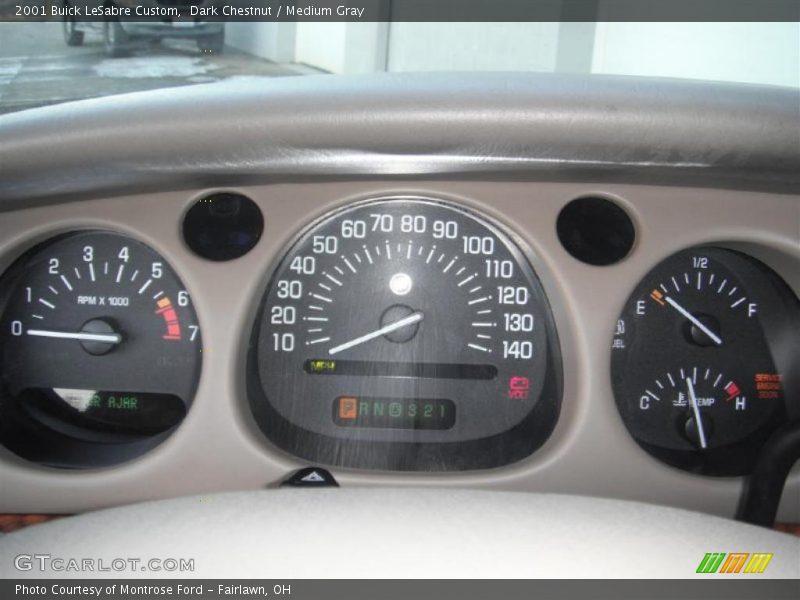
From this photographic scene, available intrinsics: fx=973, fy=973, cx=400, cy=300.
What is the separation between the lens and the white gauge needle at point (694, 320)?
197 cm

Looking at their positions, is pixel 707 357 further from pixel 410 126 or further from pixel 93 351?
pixel 93 351

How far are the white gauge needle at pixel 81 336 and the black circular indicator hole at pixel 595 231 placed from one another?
907 millimetres

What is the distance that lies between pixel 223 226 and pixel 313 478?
1.67 ft

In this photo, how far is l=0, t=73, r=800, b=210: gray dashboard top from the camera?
1.62 meters

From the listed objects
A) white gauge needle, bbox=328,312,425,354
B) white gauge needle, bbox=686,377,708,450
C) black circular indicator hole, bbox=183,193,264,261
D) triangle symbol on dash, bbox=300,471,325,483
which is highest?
black circular indicator hole, bbox=183,193,264,261

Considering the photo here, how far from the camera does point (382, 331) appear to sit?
1.96 metres

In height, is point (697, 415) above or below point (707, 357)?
below

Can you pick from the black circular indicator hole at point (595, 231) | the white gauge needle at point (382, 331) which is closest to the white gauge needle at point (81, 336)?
the white gauge needle at point (382, 331)

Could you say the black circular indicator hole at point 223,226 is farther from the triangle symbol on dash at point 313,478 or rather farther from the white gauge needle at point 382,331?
the triangle symbol on dash at point 313,478

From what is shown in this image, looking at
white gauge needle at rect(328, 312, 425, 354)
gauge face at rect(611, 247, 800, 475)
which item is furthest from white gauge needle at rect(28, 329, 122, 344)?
gauge face at rect(611, 247, 800, 475)

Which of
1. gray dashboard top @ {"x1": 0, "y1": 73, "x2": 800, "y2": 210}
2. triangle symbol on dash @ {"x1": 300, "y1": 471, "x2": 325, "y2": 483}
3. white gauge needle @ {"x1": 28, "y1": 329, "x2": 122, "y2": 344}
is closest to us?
gray dashboard top @ {"x1": 0, "y1": 73, "x2": 800, "y2": 210}

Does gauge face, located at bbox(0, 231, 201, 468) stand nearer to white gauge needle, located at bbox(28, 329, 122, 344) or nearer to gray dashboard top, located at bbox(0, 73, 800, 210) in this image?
white gauge needle, located at bbox(28, 329, 122, 344)

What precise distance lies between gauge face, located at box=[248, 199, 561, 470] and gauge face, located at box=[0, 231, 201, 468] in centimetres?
20

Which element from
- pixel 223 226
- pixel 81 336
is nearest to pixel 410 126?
pixel 223 226
